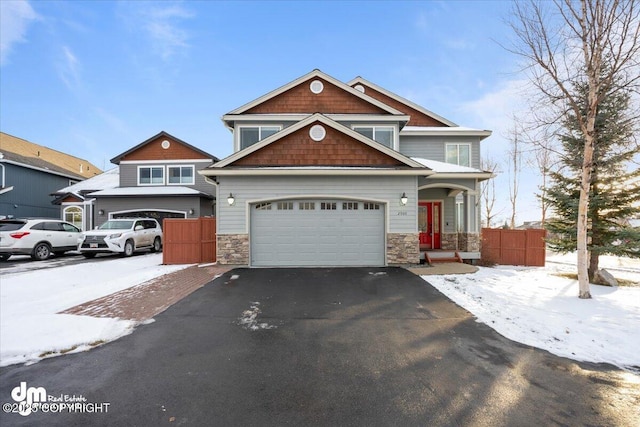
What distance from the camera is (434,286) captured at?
7.53 metres

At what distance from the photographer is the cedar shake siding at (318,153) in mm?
10070

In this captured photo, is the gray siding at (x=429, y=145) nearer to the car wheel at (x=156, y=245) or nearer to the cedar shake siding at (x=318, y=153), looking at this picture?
the cedar shake siding at (x=318, y=153)

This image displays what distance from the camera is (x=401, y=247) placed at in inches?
395

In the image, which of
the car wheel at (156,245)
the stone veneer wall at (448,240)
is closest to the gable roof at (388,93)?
the stone veneer wall at (448,240)

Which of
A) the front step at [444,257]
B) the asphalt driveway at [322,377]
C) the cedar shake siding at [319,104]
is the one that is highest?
the cedar shake siding at [319,104]

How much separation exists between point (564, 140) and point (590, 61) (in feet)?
12.3

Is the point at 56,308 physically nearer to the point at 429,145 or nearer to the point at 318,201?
Result: the point at 318,201

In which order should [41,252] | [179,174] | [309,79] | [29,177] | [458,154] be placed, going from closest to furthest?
[41,252] → [309,79] → [458,154] → [179,174] → [29,177]

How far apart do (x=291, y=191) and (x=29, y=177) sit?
24.6 meters

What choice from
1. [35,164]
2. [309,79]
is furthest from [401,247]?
[35,164]

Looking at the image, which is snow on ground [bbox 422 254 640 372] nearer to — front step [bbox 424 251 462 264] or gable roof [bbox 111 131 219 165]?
front step [bbox 424 251 462 264]

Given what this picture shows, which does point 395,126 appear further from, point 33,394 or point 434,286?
point 33,394

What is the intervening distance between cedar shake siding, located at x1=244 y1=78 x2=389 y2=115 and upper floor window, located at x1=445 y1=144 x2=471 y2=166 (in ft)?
12.9

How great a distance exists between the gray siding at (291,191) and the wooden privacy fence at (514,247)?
15.5ft
